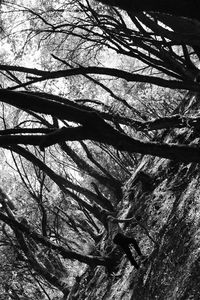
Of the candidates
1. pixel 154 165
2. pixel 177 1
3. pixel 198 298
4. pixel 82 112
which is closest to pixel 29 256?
pixel 154 165

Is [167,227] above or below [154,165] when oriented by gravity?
below

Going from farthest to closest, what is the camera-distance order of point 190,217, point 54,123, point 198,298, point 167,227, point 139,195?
point 54,123, point 139,195, point 167,227, point 190,217, point 198,298

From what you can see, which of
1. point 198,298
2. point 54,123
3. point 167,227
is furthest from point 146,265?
point 54,123

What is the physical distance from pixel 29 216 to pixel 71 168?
4.12ft

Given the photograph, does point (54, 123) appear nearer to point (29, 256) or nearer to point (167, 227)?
point (29, 256)

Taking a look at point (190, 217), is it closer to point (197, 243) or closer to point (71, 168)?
point (197, 243)

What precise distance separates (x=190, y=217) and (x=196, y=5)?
197 cm

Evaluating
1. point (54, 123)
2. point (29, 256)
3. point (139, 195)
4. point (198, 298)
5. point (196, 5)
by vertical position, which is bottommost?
point (198, 298)

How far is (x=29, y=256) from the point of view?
201 inches

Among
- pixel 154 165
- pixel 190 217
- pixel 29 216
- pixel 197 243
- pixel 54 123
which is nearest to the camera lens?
pixel 197 243

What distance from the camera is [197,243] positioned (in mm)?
2590

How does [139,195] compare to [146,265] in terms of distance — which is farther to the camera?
[139,195]

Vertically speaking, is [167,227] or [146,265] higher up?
[167,227]

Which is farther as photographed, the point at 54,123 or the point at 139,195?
the point at 54,123
